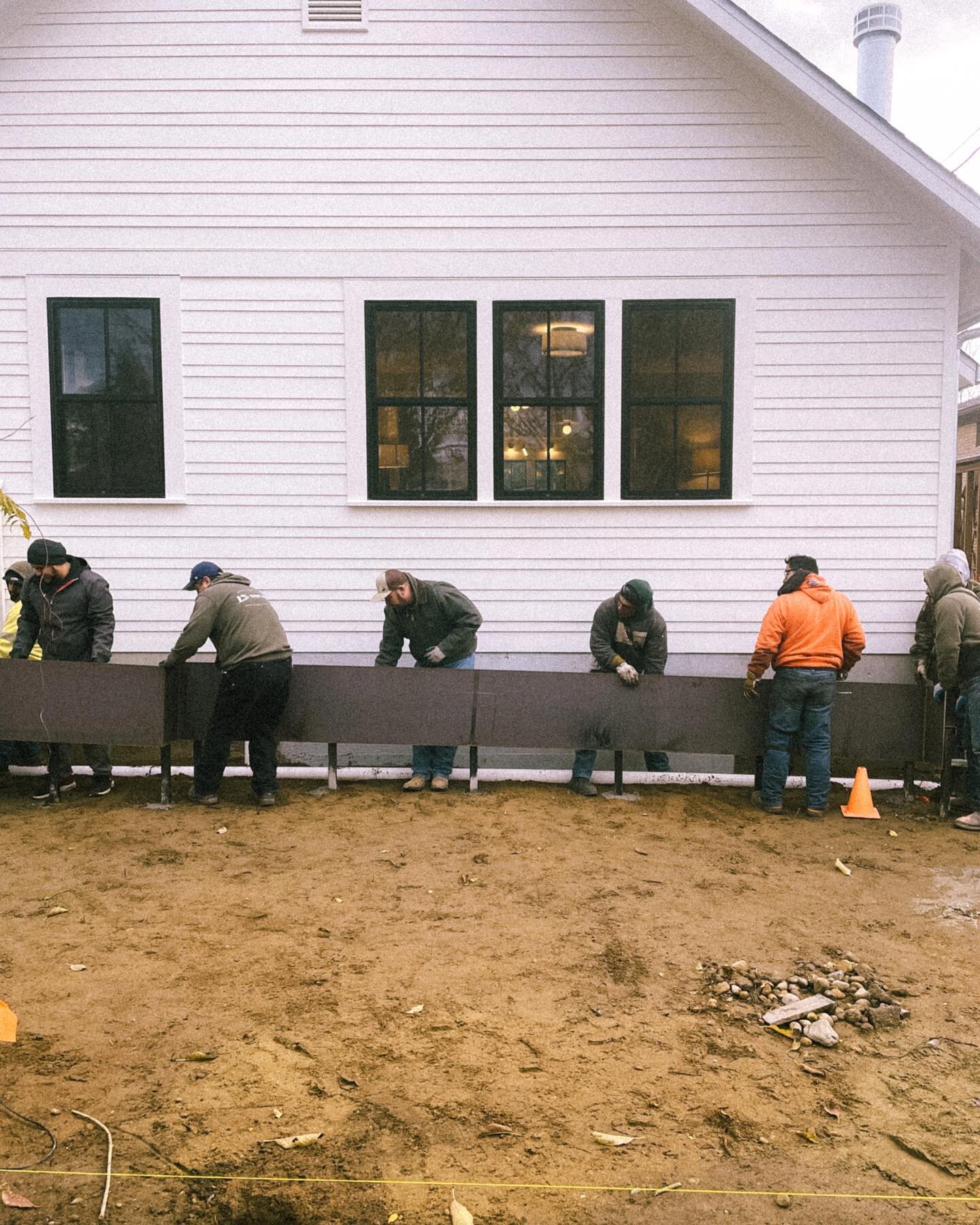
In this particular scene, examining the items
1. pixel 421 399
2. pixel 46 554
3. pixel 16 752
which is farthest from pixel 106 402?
pixel 16 752

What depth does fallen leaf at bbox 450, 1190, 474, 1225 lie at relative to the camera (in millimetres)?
2699

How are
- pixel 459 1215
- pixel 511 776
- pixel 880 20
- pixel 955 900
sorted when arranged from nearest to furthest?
pixel 459 1215, pixel 955 900, pixel 511 776, pixel 880 20

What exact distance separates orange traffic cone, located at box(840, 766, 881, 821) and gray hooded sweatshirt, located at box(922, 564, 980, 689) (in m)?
1.02

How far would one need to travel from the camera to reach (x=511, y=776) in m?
8.09

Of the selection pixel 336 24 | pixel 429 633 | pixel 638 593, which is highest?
pixel 336 24

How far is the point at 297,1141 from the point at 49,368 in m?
7.75

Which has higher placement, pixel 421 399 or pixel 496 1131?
pixel 421 399

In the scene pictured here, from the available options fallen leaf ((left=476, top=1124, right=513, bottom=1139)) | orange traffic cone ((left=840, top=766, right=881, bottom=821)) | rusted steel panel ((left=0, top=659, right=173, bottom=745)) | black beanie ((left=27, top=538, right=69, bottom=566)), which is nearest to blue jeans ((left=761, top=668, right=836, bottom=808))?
orange traffic cone ((left=840, top=766, right=881, bottom=821))

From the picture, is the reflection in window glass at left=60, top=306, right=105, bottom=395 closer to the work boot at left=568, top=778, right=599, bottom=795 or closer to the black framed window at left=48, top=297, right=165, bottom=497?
the black framed window at left=48, top=297, right=165, bottom=497

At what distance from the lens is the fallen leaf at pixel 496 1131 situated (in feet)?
10.3

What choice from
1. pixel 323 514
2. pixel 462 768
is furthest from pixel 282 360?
pixel 462 768

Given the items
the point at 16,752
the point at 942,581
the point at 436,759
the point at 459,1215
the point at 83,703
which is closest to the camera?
the point at 459,1215

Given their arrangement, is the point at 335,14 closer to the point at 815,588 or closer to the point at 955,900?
the point at 815,588

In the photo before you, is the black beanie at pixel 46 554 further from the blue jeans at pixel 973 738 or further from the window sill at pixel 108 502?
the blue jeans at pixel 973 738
